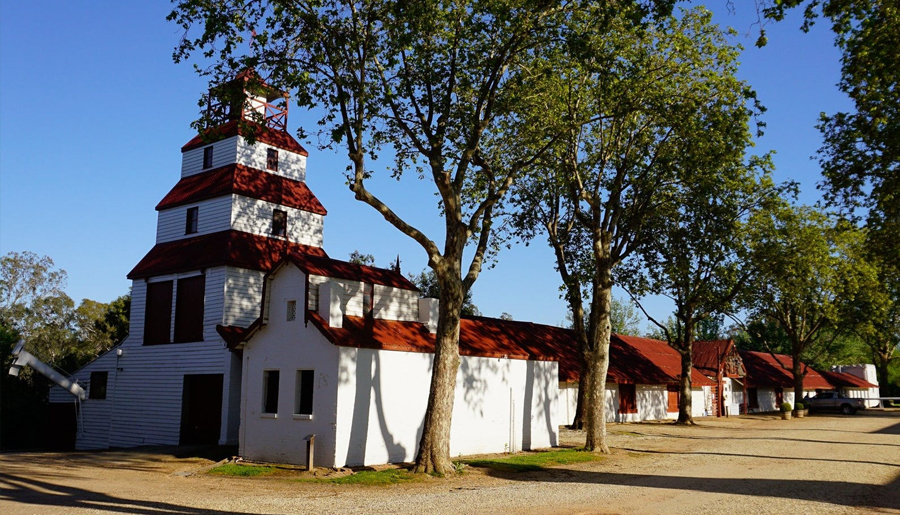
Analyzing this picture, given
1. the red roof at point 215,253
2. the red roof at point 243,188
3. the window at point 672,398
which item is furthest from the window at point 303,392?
the window at point 672,398

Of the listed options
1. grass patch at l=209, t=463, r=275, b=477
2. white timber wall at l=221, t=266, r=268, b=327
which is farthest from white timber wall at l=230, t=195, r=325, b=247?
grass patch at l=209, t=463, r=275, b=477

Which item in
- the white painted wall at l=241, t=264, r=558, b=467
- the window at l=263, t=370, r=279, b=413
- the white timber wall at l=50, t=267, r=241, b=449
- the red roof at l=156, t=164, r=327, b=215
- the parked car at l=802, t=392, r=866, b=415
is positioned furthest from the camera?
the parked car at l=802, t=392, r=866, b=415

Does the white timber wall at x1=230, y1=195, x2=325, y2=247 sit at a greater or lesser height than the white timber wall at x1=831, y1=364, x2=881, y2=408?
greater

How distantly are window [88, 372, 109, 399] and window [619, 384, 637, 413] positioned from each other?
2867 centimetres

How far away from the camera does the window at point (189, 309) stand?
27266 mm

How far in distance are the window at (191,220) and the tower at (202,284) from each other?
0.14 feet

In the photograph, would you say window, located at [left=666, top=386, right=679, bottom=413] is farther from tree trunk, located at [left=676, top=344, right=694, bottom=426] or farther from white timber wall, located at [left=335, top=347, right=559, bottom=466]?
white timber wall, located at [left=335, top=347, right=559, bottom=466]

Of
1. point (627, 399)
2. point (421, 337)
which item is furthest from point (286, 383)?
point (627, 399)

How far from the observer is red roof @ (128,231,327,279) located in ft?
89.6

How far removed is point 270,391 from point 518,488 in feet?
29.1

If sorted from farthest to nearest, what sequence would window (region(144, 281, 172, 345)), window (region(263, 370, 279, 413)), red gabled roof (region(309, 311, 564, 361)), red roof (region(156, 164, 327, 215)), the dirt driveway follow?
red roof (region(156, 164, 327, 215))
window (region(144, 281, 172, 345))
window (region(263, 370, 279, 413))
red gabled roof (region(309, 311, 564, 361))
the dirt driveway

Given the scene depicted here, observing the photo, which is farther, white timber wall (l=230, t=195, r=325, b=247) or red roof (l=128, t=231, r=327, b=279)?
white timber wall (l=230, t=195, r=325, b=247)

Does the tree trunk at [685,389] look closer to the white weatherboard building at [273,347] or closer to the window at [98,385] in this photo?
the white weatherboard building at [273,347]

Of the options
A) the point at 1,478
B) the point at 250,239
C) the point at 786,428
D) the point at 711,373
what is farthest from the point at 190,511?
the point at 711,373
